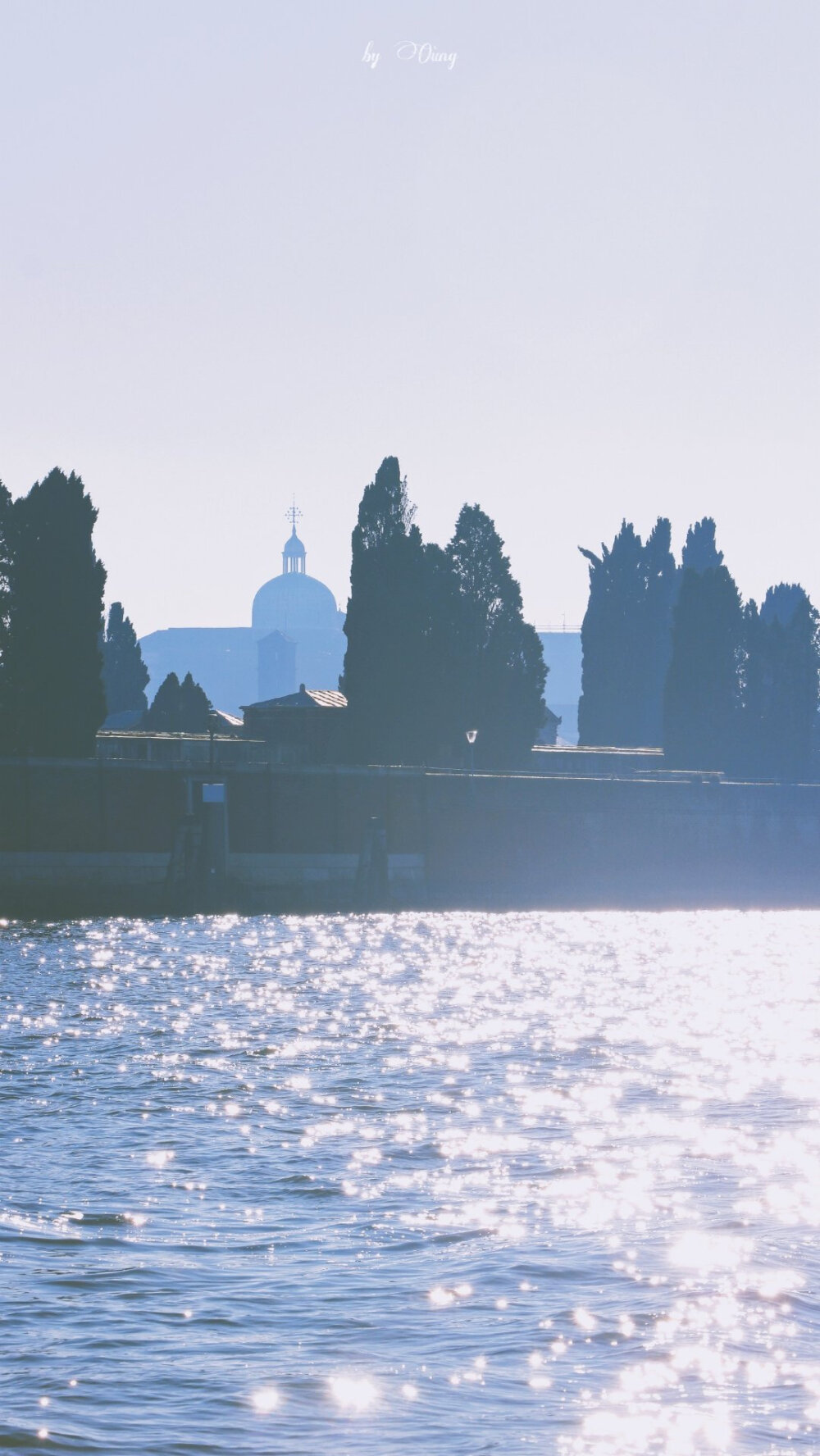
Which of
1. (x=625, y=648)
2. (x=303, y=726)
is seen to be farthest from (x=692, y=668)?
(x=303, y=726)

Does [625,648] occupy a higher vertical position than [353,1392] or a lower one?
higher

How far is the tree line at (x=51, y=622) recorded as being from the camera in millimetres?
62781

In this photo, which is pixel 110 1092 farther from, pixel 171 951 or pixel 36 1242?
pixel 171 951

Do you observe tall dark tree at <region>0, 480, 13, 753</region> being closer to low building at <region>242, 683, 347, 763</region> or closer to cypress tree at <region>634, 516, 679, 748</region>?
low building at <region>242, 683, 347, 763</region>

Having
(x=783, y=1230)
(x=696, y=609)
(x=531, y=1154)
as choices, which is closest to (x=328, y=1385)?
(x=783, y=1230)

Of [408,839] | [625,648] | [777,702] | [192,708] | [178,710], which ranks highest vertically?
[625,648]

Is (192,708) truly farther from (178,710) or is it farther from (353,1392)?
(353,1392)

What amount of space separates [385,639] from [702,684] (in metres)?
22.0

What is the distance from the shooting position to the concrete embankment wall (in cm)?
6169

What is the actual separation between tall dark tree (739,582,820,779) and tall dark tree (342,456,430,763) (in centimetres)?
2357

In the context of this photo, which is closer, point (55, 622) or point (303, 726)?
point (55, 622)

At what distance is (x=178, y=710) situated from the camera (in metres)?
94.5

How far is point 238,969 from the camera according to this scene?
4362cm

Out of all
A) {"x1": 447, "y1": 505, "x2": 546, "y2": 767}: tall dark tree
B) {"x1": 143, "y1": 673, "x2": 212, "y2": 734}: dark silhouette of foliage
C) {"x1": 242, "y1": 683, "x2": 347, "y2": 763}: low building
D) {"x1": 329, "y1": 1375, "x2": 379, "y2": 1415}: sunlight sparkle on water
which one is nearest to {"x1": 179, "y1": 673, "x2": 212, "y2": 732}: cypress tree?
{"x1": 143, "y1": 673, "x2": 212, "y2": 734}: dark silhouette of foliage
